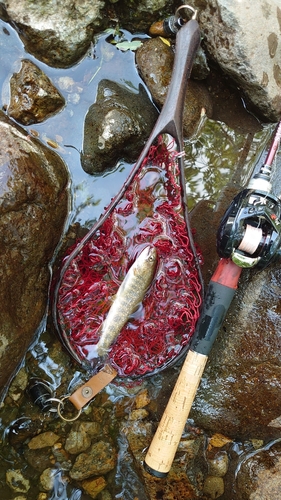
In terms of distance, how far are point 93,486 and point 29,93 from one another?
10.2ft

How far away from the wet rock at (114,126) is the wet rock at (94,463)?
87.5 inches

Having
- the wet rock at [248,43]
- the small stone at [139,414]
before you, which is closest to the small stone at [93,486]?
the small stone at [139,414]

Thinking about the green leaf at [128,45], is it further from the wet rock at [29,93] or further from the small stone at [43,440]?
the small stone at [43,440]

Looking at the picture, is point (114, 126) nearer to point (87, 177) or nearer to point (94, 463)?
point (87, 177)

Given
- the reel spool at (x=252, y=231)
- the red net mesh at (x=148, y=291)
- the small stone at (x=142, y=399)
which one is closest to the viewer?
the reel spool at (x=252, y=231)

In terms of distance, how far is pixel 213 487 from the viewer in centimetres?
356

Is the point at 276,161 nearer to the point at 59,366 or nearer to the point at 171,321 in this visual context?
the point at 171,321

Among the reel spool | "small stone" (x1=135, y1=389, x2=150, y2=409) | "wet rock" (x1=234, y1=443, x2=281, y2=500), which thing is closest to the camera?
the reel spool

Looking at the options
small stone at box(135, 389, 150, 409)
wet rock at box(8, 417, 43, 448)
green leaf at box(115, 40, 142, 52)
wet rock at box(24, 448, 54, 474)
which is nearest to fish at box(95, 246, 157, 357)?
small stone at box(135, 389, 150, 409)

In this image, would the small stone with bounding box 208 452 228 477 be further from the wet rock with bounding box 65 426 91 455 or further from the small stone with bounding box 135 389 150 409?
the wet rock with bounding box 65 426 91 455

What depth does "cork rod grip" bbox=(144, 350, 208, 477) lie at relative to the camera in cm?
298

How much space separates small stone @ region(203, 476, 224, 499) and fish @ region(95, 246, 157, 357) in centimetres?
143

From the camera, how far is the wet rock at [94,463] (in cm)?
350

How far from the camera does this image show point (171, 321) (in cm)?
337
